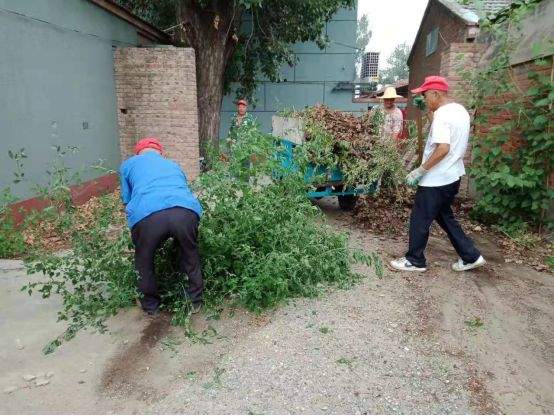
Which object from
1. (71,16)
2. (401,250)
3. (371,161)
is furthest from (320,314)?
(71,16)

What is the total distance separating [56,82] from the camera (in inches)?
254

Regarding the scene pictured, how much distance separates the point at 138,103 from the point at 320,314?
6.67 meters

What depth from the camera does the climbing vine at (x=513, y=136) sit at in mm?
5109

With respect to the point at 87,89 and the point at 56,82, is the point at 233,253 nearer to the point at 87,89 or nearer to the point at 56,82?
the point at 56,82

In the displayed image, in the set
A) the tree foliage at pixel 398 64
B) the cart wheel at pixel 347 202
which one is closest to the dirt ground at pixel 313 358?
the cart wheel at pixel 347 202

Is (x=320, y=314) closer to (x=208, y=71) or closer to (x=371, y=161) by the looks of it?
(x=371, y=161)

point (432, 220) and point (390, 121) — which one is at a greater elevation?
point (390, 121)

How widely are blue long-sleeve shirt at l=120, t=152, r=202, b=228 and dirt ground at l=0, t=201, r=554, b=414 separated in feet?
2.93

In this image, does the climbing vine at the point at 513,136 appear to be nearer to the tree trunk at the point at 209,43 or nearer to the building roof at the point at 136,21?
the tree trunk at the point at 209,43

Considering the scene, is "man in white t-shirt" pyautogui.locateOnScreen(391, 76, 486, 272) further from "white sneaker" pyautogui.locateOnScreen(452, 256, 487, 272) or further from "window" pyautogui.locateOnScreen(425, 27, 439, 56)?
"window" pyautogui.locateOnScreen(425, 27, 439, 56)

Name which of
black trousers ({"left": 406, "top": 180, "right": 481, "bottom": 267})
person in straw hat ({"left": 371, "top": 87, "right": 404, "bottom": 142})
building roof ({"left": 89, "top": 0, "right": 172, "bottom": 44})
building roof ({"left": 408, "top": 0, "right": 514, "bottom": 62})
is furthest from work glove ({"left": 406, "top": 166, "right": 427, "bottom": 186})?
building roof ({"left": 89, "top": 0, "right": 172, "bottom": 44})

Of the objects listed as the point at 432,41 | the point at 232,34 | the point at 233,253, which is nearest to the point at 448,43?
the point at 432,41

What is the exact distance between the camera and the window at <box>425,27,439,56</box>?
13.9m

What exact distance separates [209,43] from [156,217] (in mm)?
7428
